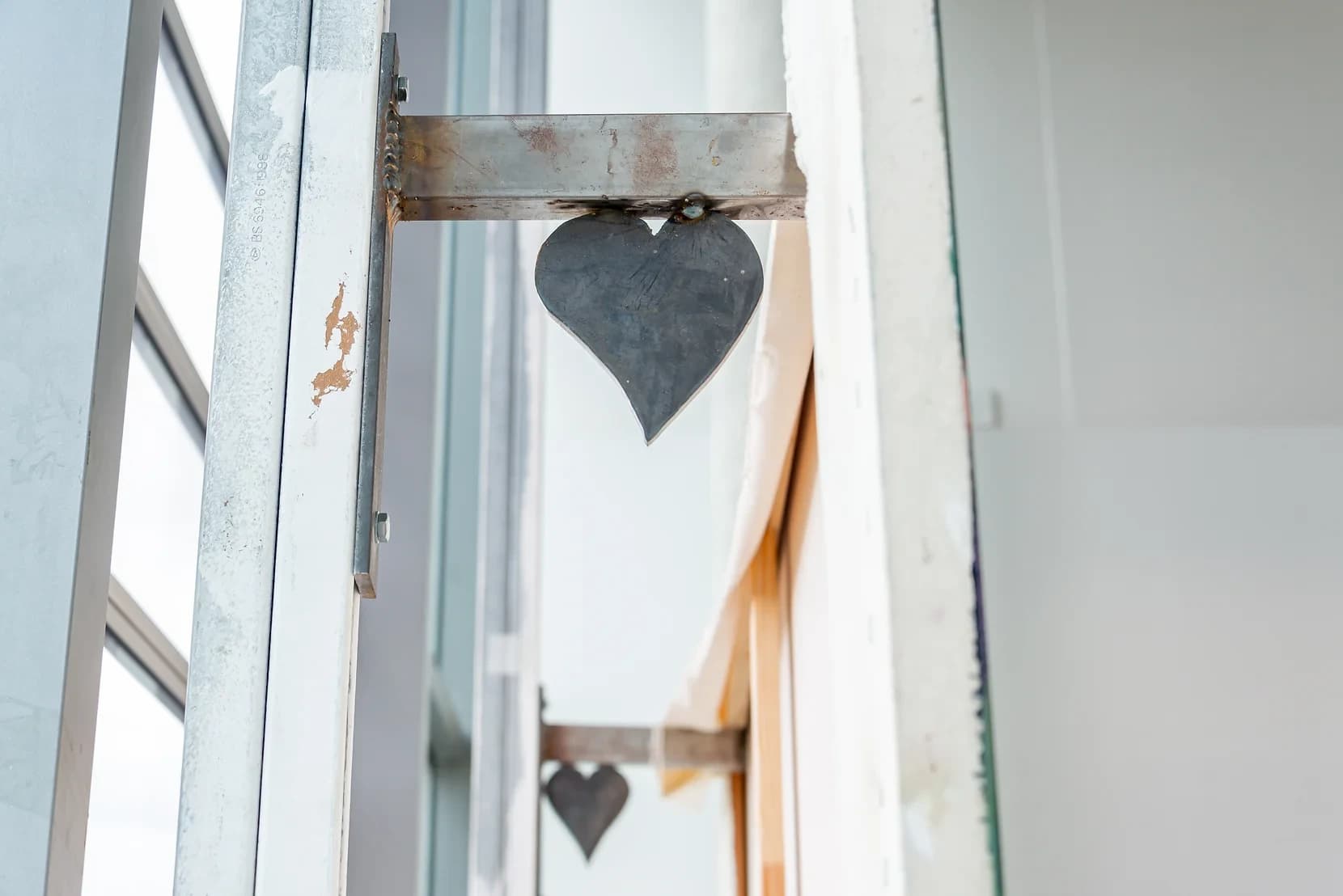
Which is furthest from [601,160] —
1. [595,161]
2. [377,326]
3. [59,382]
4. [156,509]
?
[156,509]

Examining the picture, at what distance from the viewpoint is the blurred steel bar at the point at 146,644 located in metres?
1.09

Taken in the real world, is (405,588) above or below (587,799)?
above

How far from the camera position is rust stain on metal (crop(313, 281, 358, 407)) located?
568mm

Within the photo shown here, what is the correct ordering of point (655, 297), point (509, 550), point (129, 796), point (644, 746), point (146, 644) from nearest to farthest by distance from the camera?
point (655, 297)
point (129, 796)
point (146, 644)
point (644, 746)
point (509, 550)

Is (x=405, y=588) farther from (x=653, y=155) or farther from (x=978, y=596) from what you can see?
(x=978, y=596)

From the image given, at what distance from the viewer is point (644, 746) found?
181 centimetres

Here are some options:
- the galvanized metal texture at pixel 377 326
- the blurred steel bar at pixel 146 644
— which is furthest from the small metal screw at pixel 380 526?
the blurred steel bar at pixel 146 644

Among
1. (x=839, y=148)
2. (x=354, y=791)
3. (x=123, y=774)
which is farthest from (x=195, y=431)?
(x=839, y=148)

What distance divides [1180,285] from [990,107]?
0.36 ft

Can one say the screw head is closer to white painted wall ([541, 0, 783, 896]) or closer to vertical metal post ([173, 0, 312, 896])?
vertical metal post ([173, 0, 312, 896])

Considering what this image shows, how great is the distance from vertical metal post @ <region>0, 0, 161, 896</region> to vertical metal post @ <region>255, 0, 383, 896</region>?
0.24 ft

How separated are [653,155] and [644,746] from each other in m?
1.27

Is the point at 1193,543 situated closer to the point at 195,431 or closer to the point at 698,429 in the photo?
the point at 195,431

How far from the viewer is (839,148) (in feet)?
1.67
